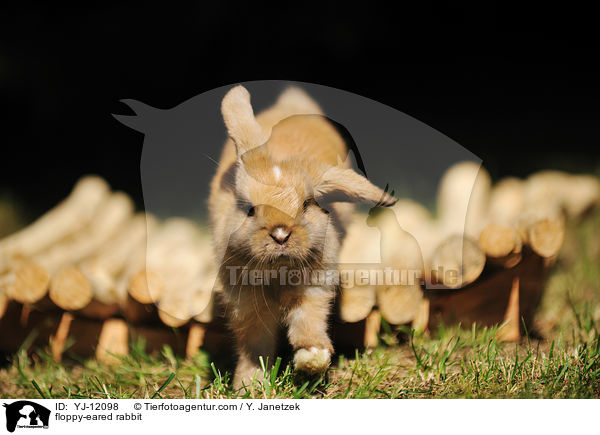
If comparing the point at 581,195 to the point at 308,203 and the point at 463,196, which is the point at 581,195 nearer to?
the point at 463,196

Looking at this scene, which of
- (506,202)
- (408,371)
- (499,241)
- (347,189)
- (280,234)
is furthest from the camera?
(506,202)

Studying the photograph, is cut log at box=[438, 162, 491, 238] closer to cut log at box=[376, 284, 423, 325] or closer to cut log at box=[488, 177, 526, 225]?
cut log at box=[488, 177, 526, 225]

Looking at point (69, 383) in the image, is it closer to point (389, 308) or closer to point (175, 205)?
point (175, 205)

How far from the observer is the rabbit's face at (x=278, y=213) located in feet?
6.37

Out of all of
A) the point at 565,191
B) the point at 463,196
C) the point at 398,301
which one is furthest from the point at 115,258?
the point at 565,191

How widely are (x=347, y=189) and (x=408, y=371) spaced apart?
79cm

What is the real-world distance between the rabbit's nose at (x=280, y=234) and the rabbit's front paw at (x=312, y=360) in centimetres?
42

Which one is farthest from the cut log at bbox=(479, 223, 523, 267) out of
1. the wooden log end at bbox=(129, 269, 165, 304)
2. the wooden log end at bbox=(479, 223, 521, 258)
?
the wooden log end at bbox=(129, 269, 165, 304)

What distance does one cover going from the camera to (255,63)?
2.51m

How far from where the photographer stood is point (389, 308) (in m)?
2.30

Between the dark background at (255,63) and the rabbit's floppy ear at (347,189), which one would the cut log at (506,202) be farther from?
the rabbit's floppy ear at (347,189)

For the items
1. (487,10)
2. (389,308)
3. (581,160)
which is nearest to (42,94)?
(389,308)
